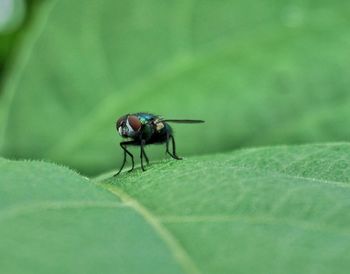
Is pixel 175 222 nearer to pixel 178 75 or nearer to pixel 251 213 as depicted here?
pixel 251 213

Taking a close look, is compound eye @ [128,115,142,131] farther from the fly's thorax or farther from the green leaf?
the green leaf

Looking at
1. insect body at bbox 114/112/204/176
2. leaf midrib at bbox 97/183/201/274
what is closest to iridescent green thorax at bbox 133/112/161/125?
insect body at bbox 114/112/204/176

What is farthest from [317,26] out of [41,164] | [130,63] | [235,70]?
[41,164]

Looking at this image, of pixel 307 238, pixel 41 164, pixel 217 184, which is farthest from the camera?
pixel 41 164

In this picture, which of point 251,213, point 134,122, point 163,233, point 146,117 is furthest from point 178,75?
point 163,233

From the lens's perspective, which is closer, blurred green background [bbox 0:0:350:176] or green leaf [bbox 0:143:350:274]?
green leaf [bbox 0:143:350:274]

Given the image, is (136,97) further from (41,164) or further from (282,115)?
(41,164)
